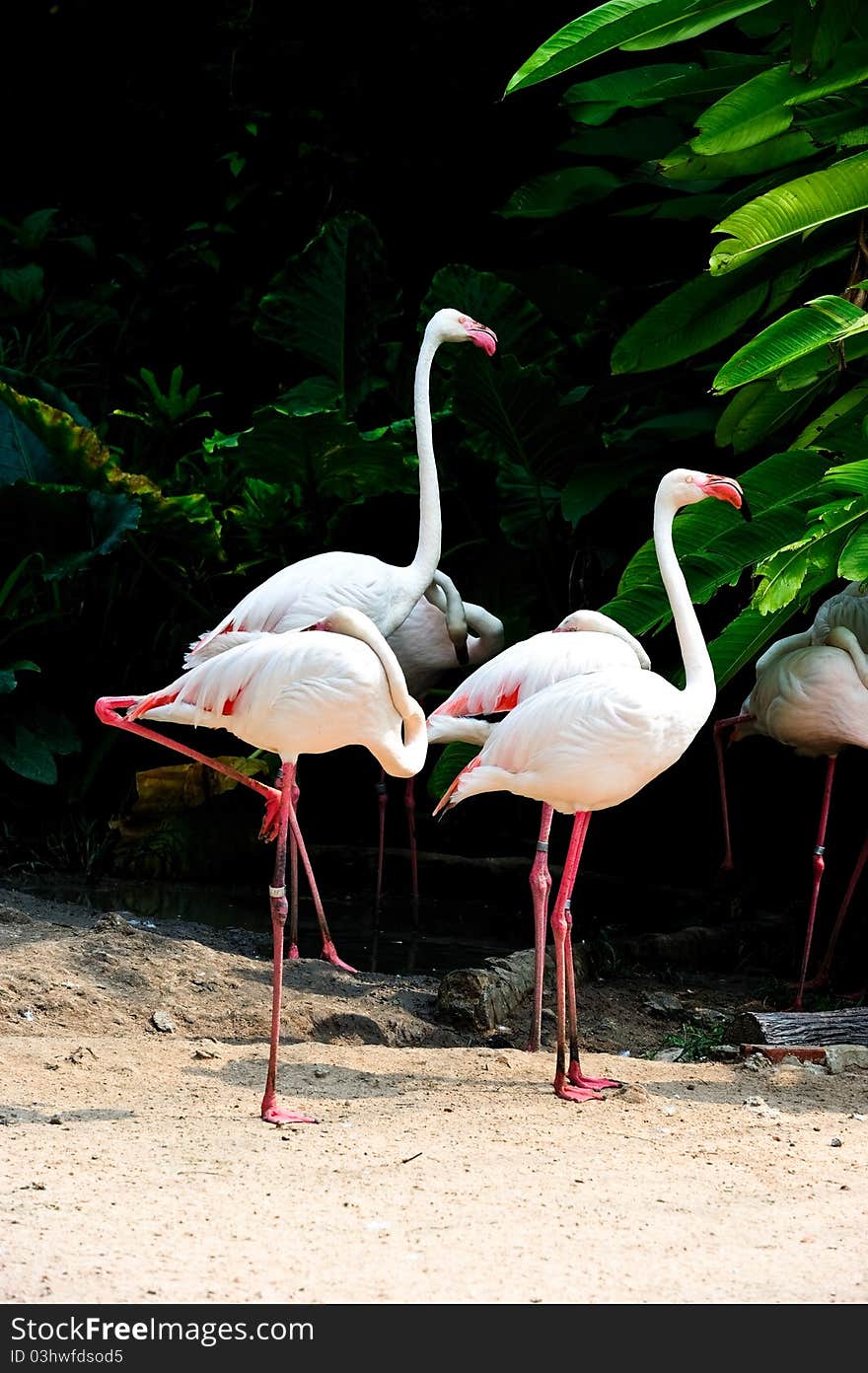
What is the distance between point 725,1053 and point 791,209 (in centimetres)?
248

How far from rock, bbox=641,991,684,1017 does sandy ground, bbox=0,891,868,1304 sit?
59 millimetres

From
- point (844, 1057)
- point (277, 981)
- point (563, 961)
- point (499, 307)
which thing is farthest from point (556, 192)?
point (277, 981)

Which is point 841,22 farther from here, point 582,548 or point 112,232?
point 112,232

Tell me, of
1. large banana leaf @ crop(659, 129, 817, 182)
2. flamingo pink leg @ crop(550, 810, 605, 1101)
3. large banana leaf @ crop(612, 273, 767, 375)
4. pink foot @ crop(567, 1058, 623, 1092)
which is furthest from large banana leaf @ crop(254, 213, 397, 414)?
pink foot @ crop(567, 1058, 623, 1092)

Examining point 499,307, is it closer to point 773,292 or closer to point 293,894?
point 773,292

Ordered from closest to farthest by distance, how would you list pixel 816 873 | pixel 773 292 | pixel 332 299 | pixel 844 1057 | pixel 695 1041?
pixel 844 1057 → pixel 695 1041 → pixel 773 292 → pixel 816 873 → pixel 332 299

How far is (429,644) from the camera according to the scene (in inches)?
268

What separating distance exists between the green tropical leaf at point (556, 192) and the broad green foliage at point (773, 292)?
0.82 metres

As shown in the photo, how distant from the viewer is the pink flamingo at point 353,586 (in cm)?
558

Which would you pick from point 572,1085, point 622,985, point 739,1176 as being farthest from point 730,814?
point 739,1176

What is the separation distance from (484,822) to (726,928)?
6.45ft

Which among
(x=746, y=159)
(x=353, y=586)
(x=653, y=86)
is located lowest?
(x=353, y=586)

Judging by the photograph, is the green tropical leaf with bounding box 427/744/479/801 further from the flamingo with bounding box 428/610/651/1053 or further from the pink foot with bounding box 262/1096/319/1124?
the pink foot with bounding box 262/1096/319/1124

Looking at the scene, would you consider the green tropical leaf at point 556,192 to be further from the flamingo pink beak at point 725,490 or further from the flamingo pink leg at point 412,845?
the flamingo pink beak at point 725,490
